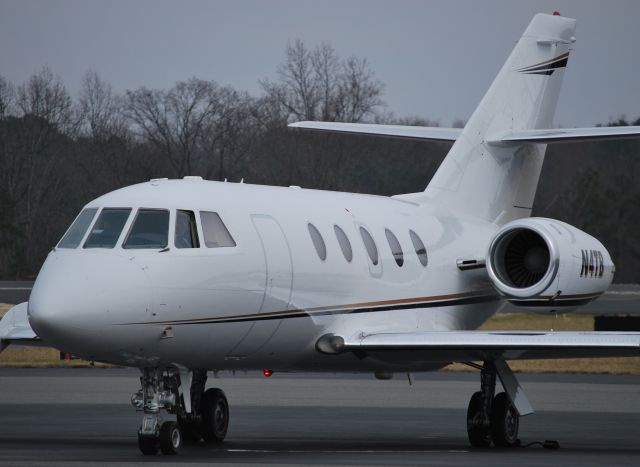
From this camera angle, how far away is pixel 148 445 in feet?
40.0

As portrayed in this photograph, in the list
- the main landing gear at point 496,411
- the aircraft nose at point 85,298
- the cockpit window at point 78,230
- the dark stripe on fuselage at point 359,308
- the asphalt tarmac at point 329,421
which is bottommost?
the asphalt tarmac at point 329,421

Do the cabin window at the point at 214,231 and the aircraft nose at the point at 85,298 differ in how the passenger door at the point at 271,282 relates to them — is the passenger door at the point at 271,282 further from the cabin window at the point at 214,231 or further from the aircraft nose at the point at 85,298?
the aircraft nose at the point at 85,298

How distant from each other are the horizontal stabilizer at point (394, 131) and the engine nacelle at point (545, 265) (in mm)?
3161

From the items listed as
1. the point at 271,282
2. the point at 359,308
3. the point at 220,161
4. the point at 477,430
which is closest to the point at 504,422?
the point at 477,430

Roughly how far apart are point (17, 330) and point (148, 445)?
10.3ft

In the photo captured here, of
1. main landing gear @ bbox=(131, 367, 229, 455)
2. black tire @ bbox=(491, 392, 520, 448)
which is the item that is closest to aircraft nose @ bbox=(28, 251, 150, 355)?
main landing gear @ bbox=(131, 367, 229, 455)

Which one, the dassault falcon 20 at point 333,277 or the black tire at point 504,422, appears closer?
the dassault falcon 20 at point 333,277

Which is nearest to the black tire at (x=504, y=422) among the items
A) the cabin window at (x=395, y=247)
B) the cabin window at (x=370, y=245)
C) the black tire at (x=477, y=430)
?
the black tire at (x=477, y=430)

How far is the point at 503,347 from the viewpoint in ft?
45.0

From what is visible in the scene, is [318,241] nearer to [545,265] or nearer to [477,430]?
[477,430]

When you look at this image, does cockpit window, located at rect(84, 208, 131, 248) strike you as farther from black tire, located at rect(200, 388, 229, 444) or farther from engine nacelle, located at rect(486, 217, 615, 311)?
engine nacelle, located at rect(486, 217, 615, 311)

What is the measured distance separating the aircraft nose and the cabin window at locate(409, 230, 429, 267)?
5.15 m

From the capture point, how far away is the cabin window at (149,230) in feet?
40.1

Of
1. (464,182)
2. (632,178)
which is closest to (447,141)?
(464,182)
